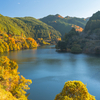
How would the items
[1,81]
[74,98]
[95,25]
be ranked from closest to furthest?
[74,98] → [1,81] → [95,25]

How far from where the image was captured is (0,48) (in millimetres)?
70562

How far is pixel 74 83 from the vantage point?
33.3ft

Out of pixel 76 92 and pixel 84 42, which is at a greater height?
pixel 84 42

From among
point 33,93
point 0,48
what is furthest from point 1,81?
point 0,48

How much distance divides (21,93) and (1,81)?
2643 mm

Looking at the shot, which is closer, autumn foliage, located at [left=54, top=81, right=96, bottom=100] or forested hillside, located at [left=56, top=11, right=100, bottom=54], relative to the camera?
autumn foliage, located at [left=54, top=81, right=96, bottom=100]

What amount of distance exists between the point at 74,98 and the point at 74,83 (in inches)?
49.7

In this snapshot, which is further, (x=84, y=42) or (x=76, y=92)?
(x=84, y=42)

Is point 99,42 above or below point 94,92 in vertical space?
above

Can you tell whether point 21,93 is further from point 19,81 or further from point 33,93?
point 33,93

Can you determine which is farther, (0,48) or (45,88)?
(0,48)

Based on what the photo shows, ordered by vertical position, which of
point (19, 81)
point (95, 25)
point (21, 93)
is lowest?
point (21, 93)

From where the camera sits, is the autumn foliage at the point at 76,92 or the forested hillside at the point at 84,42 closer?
the autumn foliage at the point at 76,92

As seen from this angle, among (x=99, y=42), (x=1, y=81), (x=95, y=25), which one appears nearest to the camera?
(x=1, y=81)
